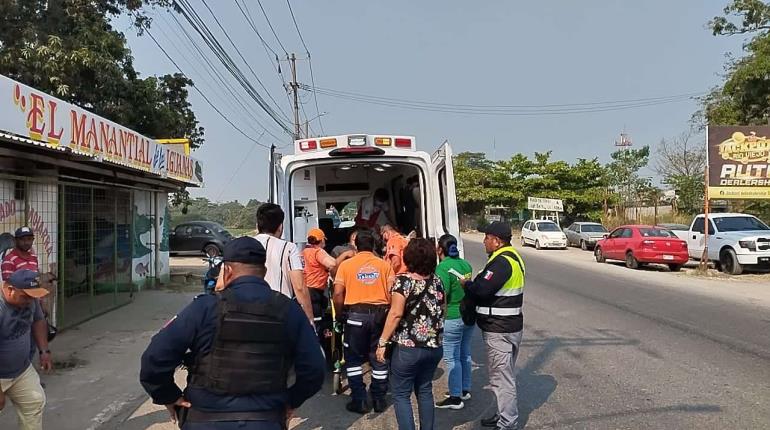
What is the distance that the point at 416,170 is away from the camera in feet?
25.0

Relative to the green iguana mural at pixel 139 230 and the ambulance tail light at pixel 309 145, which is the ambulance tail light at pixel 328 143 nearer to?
the ambulance tail light at pixel 309 145

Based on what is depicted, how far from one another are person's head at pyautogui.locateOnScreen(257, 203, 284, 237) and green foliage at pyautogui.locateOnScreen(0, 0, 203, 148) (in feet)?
43.0

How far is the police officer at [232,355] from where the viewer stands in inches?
102

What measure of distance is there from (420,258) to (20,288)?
105 inches

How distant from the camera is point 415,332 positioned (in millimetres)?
4461

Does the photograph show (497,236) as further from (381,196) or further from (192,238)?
(192,238)

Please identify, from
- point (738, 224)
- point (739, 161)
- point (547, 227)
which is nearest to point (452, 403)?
point (738, 224)

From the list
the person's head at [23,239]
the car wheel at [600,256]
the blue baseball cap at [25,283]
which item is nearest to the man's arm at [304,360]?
the blue baseball cap at [25,283]

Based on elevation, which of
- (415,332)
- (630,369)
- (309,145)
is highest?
(309,145)

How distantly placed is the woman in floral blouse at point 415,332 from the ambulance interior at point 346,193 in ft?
9.49

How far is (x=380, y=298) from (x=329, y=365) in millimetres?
2018

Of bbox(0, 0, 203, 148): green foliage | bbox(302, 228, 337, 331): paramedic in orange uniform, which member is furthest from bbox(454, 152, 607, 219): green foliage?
bbox(302, 228, 337, 331): paramedic in orange uniform

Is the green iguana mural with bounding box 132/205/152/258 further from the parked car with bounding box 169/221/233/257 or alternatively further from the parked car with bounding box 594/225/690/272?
the parked car with bounding box 594/225/690/272

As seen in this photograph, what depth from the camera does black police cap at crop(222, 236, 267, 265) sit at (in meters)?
2.77
